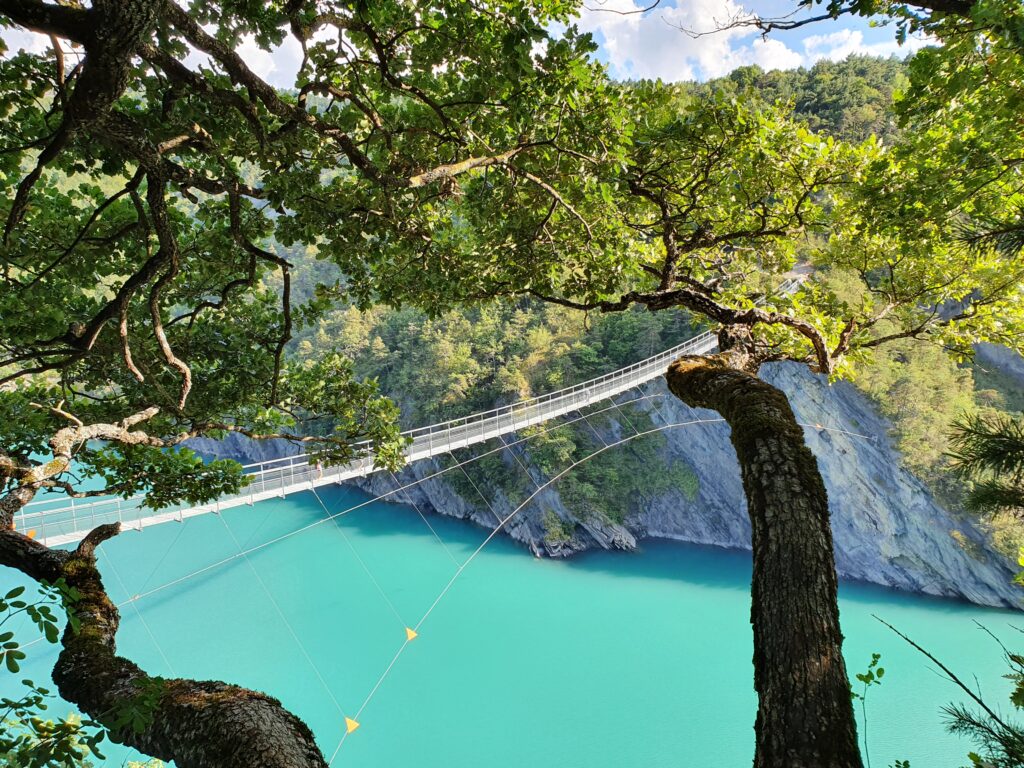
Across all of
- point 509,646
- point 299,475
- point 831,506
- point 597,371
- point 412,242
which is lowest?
point 831,506

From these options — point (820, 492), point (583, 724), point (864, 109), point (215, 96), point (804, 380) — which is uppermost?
point (864, 109)

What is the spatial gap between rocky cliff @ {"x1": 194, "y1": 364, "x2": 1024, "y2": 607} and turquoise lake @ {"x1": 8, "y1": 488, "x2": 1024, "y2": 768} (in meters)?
0.48

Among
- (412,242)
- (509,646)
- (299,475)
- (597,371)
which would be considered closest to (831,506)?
(597,371)

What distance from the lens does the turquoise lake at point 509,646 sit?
741 centimetres

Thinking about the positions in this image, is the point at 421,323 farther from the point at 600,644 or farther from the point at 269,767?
the point at 269,767

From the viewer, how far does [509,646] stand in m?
9.50

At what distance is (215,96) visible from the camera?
129cm

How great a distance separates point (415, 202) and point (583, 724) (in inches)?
310

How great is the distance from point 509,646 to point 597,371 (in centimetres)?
747

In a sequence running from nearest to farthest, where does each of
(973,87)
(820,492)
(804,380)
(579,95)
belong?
(820,492), (973,87), (579,95), (804,380)

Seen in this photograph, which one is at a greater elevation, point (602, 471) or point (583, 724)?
point (602, 471)

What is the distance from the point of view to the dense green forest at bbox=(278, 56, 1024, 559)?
10484 millimetres

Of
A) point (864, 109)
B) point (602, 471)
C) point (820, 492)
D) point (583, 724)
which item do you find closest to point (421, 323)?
point (602, 471)

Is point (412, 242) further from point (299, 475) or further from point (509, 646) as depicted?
point (509, 646)
